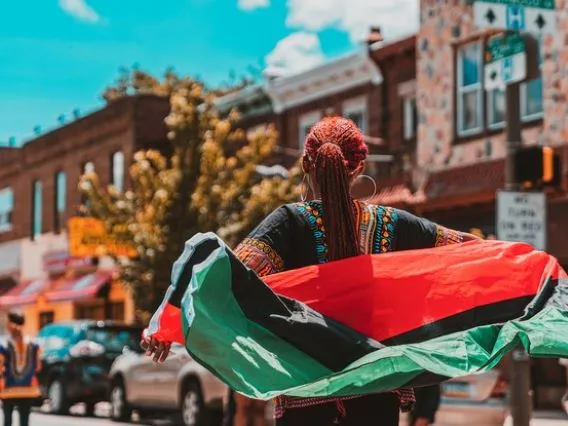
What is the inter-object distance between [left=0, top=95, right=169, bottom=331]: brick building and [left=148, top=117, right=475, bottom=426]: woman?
34.4 m

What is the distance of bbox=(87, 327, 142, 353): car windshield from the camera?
23.3m

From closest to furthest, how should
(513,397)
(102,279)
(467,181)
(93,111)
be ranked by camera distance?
(513,397)
(467,181)
(102,279)
(93,111)

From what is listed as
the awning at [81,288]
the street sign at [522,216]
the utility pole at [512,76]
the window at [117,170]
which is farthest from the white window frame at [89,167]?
the street sign at [522,216]

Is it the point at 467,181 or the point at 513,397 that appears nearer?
the point at 513,397

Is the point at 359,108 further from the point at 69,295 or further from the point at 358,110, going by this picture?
the point at 69,295

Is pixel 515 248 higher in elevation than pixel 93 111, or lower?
lower

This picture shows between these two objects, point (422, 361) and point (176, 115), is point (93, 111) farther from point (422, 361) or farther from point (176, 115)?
point (422, 361)

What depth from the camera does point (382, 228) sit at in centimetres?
409

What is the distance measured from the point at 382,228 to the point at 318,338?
Result: 1.76 ft

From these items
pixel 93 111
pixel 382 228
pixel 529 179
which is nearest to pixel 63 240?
pixel 93 111

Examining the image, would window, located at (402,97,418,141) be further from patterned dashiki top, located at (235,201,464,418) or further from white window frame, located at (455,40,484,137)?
patterned dashiki top, located at (235,201,464,418)

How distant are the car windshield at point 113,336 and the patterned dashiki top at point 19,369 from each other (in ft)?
34.7

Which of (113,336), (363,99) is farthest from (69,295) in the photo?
(113,336)

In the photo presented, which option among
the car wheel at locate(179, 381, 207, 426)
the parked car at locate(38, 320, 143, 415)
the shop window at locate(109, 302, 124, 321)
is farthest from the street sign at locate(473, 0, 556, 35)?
the shop window at locate(109, 302, 124, 321)
